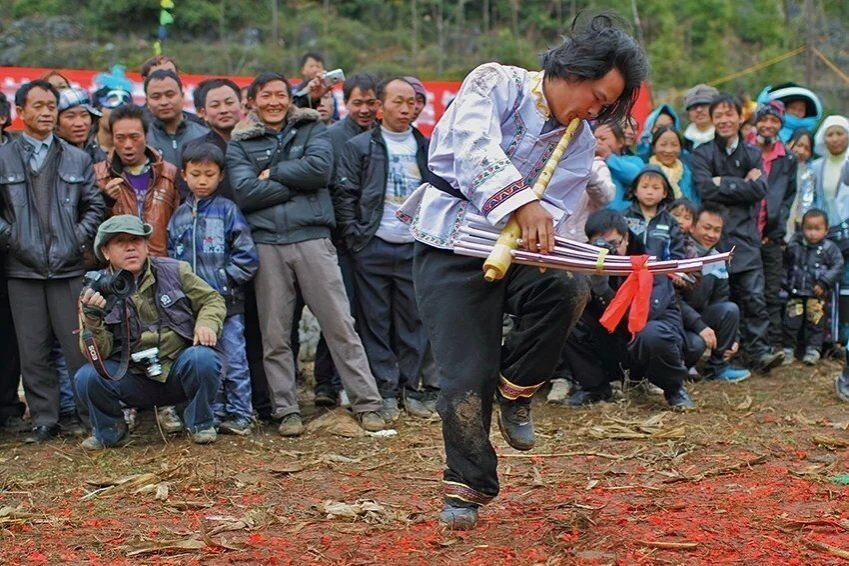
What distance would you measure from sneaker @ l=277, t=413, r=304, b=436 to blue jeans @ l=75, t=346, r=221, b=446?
554 mm

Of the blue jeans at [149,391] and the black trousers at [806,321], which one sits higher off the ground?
the blue jeans at [149,391]

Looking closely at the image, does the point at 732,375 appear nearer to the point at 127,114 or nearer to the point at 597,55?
the point at 127,114

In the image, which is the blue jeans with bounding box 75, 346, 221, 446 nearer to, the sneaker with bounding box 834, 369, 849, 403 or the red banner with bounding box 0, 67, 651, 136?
the sneaker with bounding box 834, 369, 849, 403

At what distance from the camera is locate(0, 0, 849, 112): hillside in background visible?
24906mm

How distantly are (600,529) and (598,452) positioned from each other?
1.87 metres

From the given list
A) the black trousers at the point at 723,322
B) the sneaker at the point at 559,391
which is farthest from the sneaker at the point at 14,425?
the black trousers at the point at 723,322

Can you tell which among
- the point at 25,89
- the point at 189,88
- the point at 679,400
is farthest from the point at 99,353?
the point at 189,88

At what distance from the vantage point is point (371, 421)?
7363mm

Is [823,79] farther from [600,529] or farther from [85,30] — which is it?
[600,529]

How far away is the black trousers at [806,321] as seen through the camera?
982cm

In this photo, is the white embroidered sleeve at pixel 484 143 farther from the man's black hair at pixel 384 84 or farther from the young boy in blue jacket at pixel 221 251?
the man's black hair at pixel 384 84

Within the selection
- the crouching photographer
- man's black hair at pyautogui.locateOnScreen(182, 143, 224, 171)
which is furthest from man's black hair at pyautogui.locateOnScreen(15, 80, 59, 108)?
the crouching photographer

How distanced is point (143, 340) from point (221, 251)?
Answer: 82cm

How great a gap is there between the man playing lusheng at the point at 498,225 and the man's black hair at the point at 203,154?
2.90m
